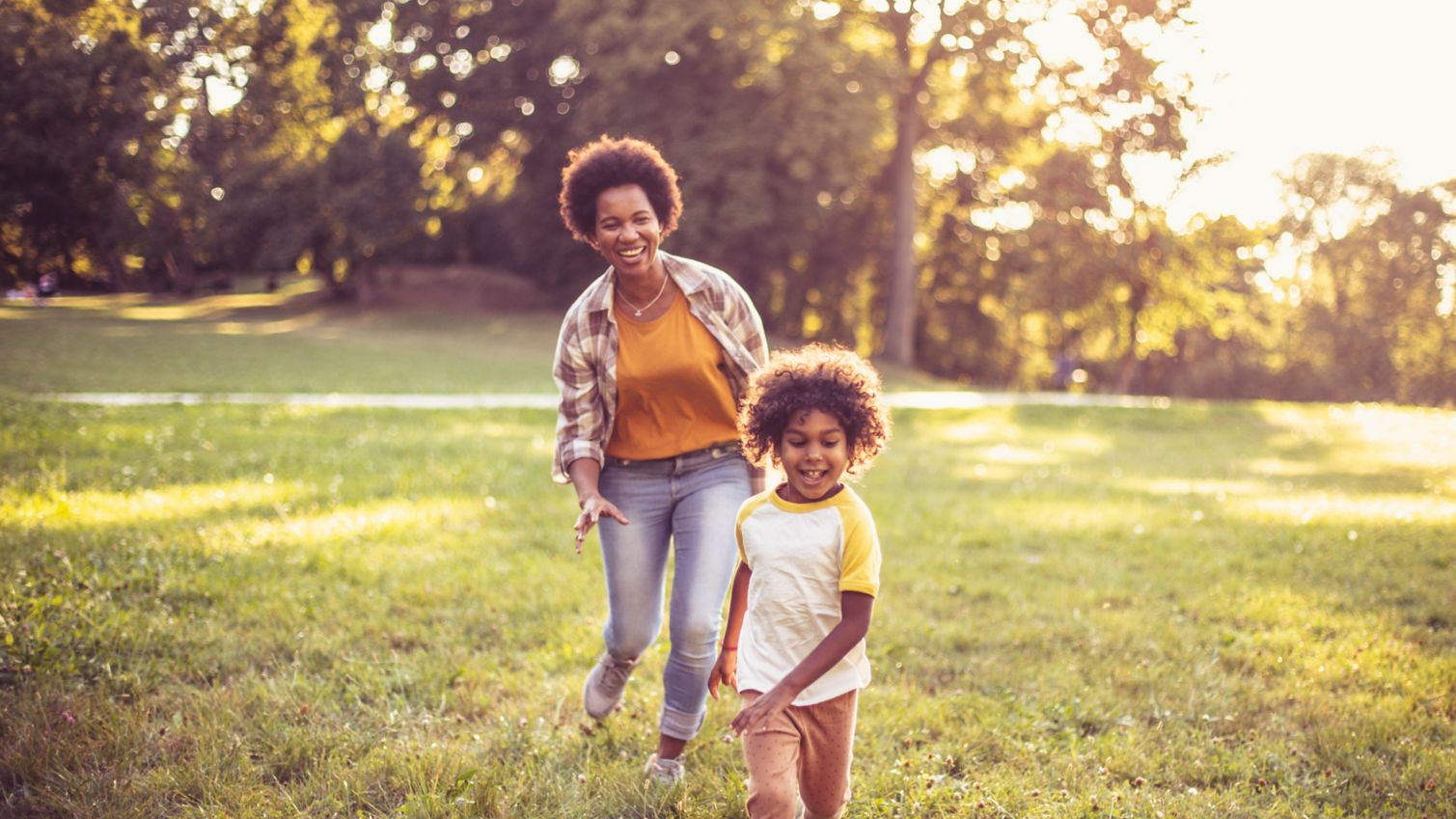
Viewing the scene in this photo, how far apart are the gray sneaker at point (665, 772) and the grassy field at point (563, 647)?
65 mm

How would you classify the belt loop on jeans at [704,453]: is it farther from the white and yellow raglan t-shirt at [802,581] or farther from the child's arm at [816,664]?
the child's arm at [816,664]

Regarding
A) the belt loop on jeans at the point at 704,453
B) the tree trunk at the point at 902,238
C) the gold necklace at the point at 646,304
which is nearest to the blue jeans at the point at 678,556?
the belt loop on jeans at the point at 704,453

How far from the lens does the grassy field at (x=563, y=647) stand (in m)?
3.91

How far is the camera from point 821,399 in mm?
3162

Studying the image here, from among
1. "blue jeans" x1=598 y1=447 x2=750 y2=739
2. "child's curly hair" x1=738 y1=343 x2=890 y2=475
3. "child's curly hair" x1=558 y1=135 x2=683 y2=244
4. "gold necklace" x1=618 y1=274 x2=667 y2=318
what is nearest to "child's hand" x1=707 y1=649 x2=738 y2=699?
"blue jeans" x1=598 y1=447 x2=750 y2=739

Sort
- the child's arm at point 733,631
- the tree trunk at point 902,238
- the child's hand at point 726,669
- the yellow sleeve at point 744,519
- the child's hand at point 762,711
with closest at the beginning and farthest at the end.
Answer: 1. the child's hand at point 762,711
2. the yellow sleeve at point 744,519
3. the child's arm at point 733,631
4. the child's hand at point 726,669
5. the tree trunk at point 902,238

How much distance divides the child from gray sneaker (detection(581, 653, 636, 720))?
1.15 meters

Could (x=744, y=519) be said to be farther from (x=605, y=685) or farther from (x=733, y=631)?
(x=605, y=685)

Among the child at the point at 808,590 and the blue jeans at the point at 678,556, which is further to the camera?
the blue jeans at the point at 678,556

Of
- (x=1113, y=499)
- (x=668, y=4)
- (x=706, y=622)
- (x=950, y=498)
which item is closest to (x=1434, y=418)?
(x=1113, y=499)

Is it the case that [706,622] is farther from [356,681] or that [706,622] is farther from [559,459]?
[356,681]

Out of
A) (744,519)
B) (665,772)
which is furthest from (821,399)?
(665,772)

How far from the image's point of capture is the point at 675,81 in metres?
30.0

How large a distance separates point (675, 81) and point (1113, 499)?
23.0 m
